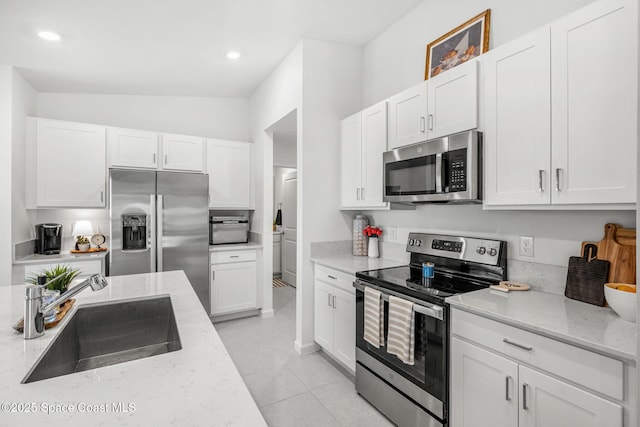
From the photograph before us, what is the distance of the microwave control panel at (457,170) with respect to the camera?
1.81 m

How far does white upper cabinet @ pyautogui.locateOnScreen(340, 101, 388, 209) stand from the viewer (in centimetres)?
256

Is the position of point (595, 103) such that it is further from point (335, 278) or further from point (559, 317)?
point (335, 278)

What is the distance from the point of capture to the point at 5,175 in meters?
2.79

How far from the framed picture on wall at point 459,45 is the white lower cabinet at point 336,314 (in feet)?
5.66

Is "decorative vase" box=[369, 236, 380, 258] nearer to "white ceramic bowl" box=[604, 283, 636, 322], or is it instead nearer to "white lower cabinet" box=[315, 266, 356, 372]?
"white lower cabinet" box=[315, 266, 356, 372]

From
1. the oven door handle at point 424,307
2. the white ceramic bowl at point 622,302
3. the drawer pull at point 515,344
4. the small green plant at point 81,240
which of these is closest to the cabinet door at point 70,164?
the small green plant at point 81,240

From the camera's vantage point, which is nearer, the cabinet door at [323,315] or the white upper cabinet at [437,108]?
the white upper cabinet at [437,108]

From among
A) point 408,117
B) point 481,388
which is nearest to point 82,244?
point 408,117

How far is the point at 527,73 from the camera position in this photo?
1.57 meters

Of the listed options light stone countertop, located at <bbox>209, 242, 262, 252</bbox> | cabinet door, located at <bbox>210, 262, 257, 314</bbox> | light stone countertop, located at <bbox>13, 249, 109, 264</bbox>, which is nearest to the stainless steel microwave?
light stone countertop, located at <bbox>209, 242, 262, 252</bbox>

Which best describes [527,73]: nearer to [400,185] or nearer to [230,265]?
[400,185]

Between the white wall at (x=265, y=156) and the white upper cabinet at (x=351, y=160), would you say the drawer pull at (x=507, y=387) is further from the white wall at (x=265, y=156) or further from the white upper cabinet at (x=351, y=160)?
the white wall at (x=265, y=156)

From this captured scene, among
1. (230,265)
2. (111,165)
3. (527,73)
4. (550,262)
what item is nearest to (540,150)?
(527,73)

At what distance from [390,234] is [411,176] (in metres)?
0.81
